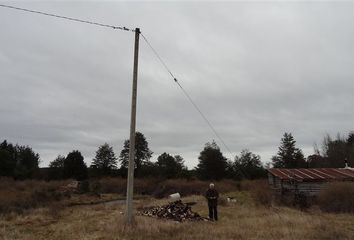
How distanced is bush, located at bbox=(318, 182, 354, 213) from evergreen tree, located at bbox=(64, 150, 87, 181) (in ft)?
169

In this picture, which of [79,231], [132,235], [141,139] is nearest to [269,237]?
[132,235]

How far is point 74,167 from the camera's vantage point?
69.8m

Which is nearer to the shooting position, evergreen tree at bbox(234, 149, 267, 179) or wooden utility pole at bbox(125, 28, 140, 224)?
wooden utility pole at bbox(125, 28, 140, 224)

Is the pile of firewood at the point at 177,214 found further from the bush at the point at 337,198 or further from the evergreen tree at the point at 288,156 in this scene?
the evergreen tree at the point at 288,156

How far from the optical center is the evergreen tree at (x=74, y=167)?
69.5 m

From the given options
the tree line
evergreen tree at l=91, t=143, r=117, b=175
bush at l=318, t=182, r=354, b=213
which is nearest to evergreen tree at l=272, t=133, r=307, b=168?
the tree line

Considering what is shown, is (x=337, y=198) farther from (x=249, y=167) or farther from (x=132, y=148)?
(x=249, y=167)

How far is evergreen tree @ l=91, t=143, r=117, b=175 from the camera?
80.6 metres

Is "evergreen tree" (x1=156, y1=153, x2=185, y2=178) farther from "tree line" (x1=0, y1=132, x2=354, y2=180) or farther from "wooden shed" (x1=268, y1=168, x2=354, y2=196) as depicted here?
"wooden shed" (x1=268, y1=168, x2=354, y2=196)

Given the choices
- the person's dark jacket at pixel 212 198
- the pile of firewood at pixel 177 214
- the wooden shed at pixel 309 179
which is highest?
the wooden shed at pixel 309 179

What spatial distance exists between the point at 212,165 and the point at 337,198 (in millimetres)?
41655

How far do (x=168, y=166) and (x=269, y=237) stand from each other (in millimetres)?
57710

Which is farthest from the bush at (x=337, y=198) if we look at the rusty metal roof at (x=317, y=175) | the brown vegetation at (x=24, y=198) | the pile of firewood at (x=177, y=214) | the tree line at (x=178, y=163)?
the tree line at (x=178, y=163)

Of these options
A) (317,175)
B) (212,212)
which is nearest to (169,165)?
(317,175)
